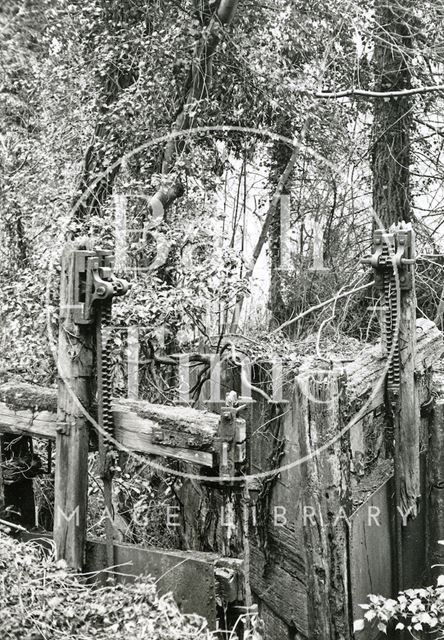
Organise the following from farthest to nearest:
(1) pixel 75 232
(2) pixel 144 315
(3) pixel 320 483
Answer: (1) pixel 75 232 < (2) pixel 144 315 < (3) pixel 320 483

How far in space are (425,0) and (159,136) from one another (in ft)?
16.3

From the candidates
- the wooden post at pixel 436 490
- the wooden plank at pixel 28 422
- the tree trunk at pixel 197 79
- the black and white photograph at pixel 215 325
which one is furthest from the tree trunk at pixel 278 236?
the wooden plank at pixel 28 422

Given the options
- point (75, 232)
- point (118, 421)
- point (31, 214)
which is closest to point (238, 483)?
point (118, 421)

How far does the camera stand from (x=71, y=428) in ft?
15.8

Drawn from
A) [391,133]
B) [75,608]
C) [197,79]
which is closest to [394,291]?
[75,608]

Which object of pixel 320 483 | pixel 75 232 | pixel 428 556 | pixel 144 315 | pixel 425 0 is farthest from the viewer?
pixel 425 0

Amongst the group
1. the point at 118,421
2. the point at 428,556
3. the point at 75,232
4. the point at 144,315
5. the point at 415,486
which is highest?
the point at 75,232

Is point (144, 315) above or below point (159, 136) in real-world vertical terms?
below

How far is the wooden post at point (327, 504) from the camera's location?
4555 mm

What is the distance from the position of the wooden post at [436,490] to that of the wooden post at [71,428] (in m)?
2.75

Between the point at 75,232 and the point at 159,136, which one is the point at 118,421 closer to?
the point at 75,232

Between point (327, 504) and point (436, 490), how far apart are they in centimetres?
160

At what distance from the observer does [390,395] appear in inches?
211

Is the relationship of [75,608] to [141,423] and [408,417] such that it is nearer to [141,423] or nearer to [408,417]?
[141,423]
